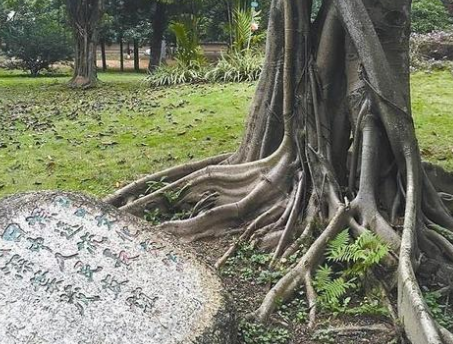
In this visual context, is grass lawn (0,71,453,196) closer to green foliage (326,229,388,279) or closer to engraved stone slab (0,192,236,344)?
green foliage (326,229,388,279)

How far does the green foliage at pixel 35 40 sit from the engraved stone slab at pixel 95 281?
2250 centimetres

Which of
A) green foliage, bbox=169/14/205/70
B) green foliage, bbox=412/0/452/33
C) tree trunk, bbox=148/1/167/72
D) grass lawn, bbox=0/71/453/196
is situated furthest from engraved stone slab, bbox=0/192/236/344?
tree trunk, bbox=148/1/167/72

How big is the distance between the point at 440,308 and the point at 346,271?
1.97 ft

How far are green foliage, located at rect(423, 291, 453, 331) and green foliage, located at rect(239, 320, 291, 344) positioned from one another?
86 cm

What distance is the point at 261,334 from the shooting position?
13.5ft

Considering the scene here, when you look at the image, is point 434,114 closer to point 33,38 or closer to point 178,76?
point 178,76

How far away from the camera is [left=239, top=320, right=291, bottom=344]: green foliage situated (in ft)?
13.2

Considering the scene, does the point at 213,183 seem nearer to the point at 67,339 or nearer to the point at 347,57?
the point at 347,57

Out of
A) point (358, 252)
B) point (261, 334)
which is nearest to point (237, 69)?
point (358, 252)

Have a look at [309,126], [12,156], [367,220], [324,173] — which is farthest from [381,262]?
[12,156]

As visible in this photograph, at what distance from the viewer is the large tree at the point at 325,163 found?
16.2 feet

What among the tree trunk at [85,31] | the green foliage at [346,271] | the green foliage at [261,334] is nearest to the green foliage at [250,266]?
the green foliage at [346,271]

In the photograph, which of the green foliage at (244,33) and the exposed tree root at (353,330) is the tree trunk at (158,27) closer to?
the green foliage at (244,33)

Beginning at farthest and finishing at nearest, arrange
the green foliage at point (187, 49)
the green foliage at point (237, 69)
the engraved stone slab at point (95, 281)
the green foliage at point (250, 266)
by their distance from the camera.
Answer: the green foliage at point (187, 49), the green foliage at point (237, 69), the green foliage at point (250, 266), the engraved stone slab at point (95, 281)
